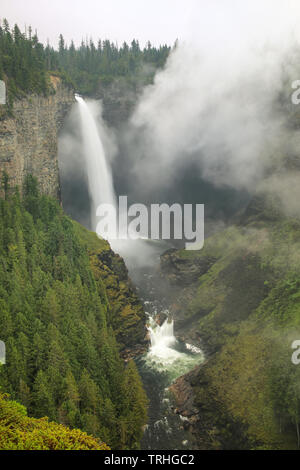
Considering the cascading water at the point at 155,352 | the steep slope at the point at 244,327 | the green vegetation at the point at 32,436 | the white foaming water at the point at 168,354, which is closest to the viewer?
the green vegetation at the point at 32,436

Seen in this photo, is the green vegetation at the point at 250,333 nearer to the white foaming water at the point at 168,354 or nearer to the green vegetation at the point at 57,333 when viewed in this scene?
the white foaming water at the point at 168,354

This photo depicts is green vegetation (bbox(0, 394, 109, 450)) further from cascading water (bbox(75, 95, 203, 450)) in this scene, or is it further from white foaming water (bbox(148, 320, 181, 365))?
white foaming water (bbox(148, 320, 181, 365))

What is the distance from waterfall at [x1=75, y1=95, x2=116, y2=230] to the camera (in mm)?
143125

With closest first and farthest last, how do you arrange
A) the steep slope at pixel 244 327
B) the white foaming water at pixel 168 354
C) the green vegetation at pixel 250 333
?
the green vegetation at pixel 250 333 → the steep slope at pixel 244 327 → the white foaming water at pixel 168 354

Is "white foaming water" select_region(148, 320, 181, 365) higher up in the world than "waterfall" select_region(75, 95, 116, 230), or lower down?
lower down

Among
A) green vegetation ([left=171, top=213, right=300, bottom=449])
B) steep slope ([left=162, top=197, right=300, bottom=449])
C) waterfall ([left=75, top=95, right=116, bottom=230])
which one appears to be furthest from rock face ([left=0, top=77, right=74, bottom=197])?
green vegetation ([left=171, top=213, right=300, bottom=449])

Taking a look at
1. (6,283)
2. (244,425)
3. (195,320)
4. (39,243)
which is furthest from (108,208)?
(244,425)

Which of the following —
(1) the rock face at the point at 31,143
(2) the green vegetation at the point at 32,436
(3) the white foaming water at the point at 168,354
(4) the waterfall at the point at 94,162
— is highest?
(4) the waterfall at the point at 94,162

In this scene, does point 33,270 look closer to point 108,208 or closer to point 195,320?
point 195,320

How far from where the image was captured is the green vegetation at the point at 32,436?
3209 cm

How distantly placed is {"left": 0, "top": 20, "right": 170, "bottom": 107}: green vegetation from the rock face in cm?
327

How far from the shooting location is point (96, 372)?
62625mm

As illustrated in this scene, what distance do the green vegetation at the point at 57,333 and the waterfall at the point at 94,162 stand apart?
2346 inches

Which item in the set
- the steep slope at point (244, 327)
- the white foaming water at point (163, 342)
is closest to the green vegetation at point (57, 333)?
the steep slope at point (244, 327)
